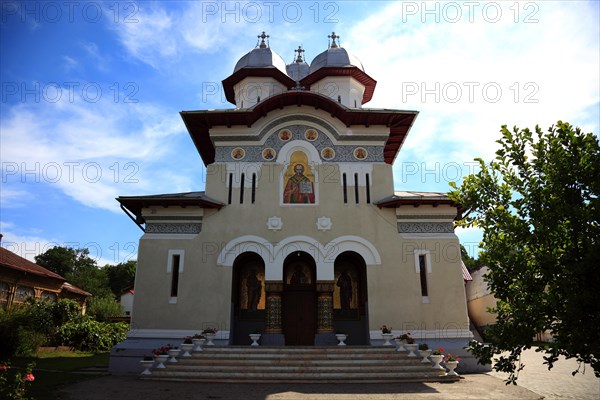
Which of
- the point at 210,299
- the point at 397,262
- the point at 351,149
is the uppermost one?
the point at 351,149

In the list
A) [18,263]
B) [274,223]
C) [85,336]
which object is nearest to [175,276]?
[274,223]

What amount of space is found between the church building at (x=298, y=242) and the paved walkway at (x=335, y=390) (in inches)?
113

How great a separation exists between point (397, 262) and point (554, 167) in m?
9.28

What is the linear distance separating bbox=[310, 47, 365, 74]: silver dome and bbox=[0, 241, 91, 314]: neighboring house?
60.0ft

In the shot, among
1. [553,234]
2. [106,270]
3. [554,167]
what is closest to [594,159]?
[554,167]

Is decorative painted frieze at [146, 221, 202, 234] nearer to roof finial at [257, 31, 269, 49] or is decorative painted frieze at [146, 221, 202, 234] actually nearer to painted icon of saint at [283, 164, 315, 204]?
painted icon of saint at [283, 164, 315, 204]

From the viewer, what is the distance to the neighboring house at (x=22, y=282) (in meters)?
22.2

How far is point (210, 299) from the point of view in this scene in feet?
43.5

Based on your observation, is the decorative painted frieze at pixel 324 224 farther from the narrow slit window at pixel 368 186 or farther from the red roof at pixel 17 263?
the red roof at pixel 17 263

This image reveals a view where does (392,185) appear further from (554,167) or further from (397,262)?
(554,167)

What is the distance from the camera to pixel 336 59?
754 inches

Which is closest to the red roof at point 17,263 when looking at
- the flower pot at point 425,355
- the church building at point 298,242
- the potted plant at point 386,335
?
the church building at point 298,242

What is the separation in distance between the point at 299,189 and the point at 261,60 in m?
7.71

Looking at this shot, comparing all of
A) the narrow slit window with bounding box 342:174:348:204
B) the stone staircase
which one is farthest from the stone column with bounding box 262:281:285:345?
the narrow slit window with bounding box 342:174:348:204
